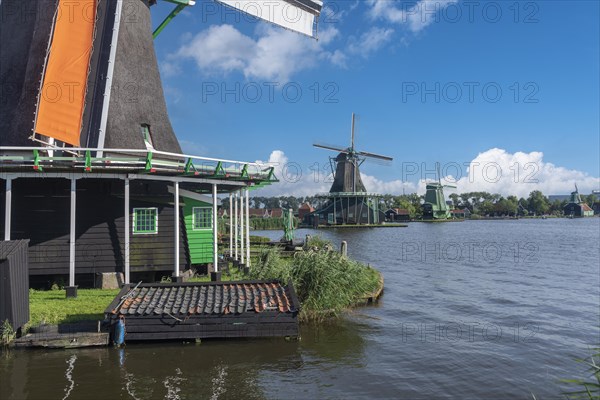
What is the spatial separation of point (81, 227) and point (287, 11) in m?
15.8

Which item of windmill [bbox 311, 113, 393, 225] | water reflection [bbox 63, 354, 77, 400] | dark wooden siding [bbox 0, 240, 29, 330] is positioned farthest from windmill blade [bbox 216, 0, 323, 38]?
windmill [bbox 311, 113, 393, 225]

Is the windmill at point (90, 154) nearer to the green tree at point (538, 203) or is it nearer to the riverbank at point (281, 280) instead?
the riverbank at point (281, 280)

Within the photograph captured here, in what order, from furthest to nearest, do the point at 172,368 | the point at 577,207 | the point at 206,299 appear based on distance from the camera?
the point at 577,207 → the point at 206,299 → the point at 172,368

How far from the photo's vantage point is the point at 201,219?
1970 centimetres

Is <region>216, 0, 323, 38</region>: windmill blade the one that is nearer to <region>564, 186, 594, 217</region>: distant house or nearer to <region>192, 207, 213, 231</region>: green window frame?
<region>192, 207, 213, 231</region>: green window frame

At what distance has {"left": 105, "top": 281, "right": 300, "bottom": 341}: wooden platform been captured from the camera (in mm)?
11930

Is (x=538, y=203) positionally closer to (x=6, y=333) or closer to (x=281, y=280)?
(x=281, y=280)

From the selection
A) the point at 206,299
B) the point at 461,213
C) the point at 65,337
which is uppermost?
the point at 461,213

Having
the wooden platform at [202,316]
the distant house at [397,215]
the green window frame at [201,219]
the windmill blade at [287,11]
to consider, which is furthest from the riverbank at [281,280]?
the distant house at [397,215]

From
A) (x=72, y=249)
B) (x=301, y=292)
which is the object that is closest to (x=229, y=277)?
(x=301, y=292)

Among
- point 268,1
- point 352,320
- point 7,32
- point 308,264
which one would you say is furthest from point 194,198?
point 268,1

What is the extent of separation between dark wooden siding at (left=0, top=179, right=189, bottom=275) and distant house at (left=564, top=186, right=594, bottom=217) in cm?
16701

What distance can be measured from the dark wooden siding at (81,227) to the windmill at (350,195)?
6924cm

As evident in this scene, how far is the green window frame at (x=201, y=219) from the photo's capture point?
1953cm
